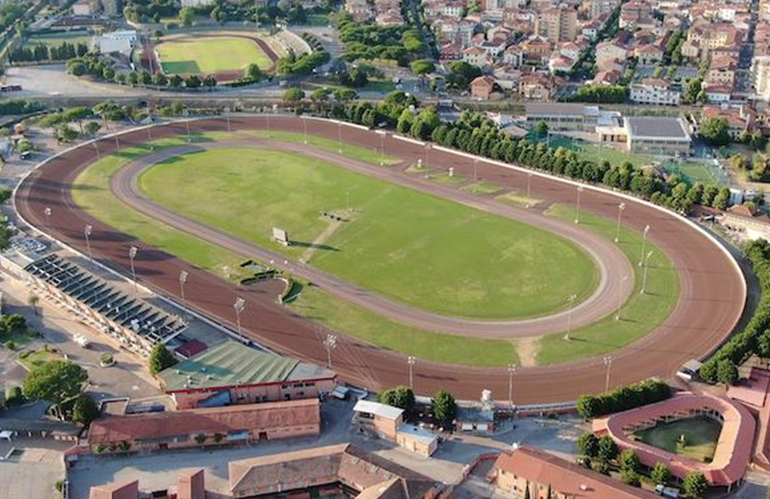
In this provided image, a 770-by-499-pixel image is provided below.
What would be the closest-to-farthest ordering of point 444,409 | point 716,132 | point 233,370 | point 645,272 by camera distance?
point 444,409, point 233,370, point 645,272, point 716,132

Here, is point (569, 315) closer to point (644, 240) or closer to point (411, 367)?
point (411, 367)

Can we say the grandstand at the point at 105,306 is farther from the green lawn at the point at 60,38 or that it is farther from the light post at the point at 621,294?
the green lawn at the point at 60,38

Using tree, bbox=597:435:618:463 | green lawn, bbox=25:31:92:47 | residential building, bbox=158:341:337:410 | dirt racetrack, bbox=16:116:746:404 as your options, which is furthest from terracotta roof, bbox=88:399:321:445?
green lawn, bbox=25:31:92:47

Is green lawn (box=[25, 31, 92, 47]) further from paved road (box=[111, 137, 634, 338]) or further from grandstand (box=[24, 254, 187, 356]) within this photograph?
grandstand (box=[24, 254, 187, 356])

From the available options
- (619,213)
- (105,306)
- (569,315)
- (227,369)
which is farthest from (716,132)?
(105,306)

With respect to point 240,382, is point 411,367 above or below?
below

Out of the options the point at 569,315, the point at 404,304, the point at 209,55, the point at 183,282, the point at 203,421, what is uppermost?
the point at 209,55
